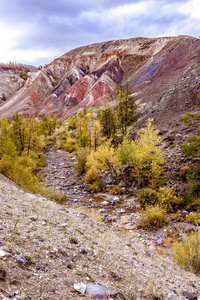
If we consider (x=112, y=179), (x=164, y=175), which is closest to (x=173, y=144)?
(x=164, y=175)

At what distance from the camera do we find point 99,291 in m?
2.74

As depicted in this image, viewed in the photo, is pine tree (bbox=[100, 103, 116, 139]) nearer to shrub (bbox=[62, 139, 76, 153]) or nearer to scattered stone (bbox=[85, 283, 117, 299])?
shrub (bbox=[62, 139, 76, 153])

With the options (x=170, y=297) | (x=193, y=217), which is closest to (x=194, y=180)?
(x=193, y=217)

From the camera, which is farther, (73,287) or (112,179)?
(112,179)

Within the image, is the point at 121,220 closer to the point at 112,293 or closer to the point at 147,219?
the point at 147,219

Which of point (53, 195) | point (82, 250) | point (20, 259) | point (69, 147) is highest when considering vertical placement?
point (20, 259)

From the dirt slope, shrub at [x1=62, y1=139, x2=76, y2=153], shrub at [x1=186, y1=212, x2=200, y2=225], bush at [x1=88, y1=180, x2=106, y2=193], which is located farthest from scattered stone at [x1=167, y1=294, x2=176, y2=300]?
shrub at [x1=62, y1=139, x2=76, y2=153]

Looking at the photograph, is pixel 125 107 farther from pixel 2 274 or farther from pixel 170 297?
pixel 2 274

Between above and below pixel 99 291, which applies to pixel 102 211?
below

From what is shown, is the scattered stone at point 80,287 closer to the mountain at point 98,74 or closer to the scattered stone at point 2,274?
the scattered stone at point 2,274

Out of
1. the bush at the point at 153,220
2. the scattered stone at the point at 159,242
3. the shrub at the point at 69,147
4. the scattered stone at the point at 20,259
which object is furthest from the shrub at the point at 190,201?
the shrub at the point at 69,147

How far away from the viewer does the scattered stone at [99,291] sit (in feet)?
8.60

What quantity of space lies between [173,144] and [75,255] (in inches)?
638

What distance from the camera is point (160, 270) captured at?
15.7 feet
